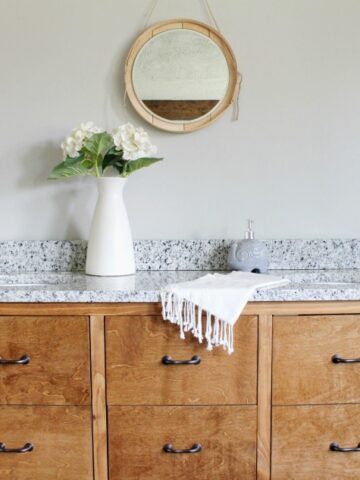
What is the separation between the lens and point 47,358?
3.55 ft

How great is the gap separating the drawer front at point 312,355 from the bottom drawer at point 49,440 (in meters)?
0.50

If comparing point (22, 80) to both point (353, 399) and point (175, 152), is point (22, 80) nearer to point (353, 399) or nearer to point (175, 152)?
point (175, 152)

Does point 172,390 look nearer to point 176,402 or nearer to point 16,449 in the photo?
point 176,402

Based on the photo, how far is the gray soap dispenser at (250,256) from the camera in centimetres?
135

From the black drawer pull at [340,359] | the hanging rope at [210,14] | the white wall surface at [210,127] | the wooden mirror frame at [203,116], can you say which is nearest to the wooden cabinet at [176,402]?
the black drawer pull at [340,359]

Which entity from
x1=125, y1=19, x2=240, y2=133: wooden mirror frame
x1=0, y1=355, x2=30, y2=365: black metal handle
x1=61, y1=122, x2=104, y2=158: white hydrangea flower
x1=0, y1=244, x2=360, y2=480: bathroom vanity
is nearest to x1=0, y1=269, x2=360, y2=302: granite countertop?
x1=0, y1=244, x2=360, y2=480: bathroom vanity

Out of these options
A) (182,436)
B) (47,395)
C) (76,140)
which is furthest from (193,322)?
(76,140)

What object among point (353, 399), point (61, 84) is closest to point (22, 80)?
point (61, 84)

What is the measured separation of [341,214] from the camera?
1515mm

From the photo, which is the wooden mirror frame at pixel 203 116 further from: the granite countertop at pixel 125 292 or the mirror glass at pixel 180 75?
the granite countertop at pixel 125 292

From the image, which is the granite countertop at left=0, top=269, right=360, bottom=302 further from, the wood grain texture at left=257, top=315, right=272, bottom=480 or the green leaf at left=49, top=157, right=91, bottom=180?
the green leaf at left=49, top=157, right=91, bottom=180

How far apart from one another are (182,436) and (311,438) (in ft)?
1.07

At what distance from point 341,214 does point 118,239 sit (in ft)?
2.56

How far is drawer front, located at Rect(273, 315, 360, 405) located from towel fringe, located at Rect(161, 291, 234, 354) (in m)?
0.13
